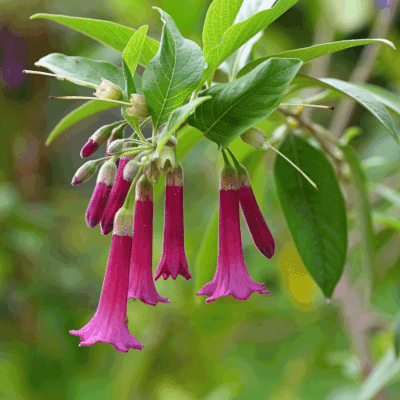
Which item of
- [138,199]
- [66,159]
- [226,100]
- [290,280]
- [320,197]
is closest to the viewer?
[226,100]

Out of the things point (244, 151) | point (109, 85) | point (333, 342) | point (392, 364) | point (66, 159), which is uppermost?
point (109, 85)

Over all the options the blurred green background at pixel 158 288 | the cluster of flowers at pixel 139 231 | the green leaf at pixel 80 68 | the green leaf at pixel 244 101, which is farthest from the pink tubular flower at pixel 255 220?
the blurred green background at pixel 158 288

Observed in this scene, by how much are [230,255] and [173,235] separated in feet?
0.30

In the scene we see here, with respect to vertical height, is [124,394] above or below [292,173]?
below

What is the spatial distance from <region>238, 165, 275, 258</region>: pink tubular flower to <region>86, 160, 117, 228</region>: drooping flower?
0.17m

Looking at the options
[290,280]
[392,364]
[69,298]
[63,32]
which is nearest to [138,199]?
[392,364]

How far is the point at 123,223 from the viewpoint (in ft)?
1.91

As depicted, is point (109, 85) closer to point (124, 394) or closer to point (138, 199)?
point (138, 199)

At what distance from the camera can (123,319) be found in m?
0.57

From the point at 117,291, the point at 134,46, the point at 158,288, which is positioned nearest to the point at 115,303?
the point at 117,291

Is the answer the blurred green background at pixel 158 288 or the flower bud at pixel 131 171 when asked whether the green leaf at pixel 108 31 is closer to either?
the flower bud at pixel 131 171

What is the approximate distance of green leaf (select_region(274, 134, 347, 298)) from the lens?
71 centimetres

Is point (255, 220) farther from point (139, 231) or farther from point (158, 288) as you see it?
point (158, 288)

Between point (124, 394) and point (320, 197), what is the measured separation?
1580mm
